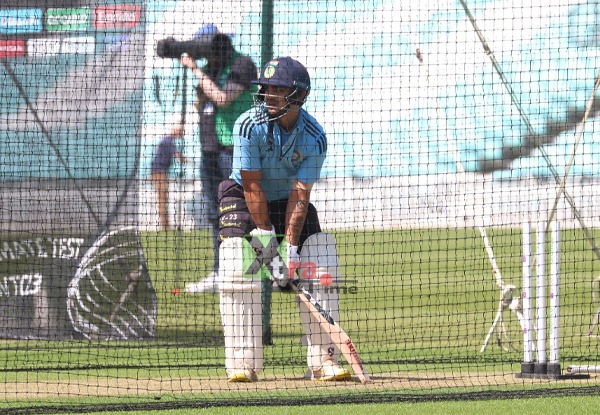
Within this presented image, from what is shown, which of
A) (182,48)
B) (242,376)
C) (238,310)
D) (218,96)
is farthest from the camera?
(218,96)

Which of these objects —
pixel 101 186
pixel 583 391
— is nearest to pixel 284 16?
pixel 101 186

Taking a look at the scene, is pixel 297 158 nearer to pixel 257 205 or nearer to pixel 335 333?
pixel 257 205

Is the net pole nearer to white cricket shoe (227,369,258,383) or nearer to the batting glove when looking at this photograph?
the batting glove

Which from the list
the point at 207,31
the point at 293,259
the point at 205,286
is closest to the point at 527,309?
the point at 293,259

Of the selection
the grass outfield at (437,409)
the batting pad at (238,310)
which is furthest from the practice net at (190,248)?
the grass outfield at (437,409)

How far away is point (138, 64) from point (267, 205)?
2298mm

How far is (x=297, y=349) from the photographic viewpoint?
26.3 ft

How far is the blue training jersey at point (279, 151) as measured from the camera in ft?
21.2

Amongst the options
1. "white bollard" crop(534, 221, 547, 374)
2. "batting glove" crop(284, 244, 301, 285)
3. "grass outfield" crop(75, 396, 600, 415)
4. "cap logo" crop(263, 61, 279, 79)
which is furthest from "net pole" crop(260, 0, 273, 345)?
"grass outfield" crop(75, 396, 600, 415)

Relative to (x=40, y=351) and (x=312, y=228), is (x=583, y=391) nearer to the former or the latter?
(x=312, y=228)

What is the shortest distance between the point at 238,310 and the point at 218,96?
2.97m

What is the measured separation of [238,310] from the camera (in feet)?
21.3

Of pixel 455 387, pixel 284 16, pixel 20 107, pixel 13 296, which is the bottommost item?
pixel 455 387

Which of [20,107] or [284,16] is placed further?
[284,16]
